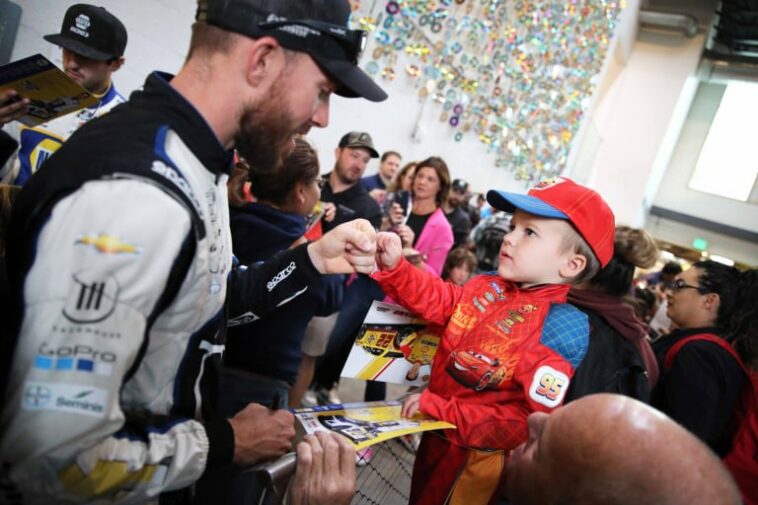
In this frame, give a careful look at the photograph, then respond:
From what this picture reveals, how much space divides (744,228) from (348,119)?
9.45 metres

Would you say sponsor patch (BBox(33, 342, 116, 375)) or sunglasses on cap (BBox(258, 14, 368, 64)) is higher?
sunglasses on cap (BBox(258, 14, 368, 64))

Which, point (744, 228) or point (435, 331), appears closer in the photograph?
point (435, 331)

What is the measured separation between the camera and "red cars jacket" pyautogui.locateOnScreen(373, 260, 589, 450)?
1.26 meters

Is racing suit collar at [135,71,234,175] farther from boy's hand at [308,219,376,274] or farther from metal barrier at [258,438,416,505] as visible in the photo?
metal barrier at [258,438,416,505]

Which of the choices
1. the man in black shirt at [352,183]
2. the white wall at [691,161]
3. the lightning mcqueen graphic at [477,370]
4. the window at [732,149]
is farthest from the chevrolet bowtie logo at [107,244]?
the white wall at [691,161]

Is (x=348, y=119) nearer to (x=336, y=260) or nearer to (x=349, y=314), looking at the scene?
(x=349, y=314)

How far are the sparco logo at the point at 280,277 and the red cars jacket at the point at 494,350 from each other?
0.85 ft

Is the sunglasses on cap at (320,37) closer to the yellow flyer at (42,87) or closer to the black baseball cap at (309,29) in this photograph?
the black baseball cap at (309,29)

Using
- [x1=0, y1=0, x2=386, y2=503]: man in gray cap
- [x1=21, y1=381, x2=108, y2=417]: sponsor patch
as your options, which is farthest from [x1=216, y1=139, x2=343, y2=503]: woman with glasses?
[x1=21, y1=381, x2=108, y2=417]: sponsor patch

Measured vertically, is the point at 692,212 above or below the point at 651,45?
below

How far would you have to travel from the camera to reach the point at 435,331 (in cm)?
152

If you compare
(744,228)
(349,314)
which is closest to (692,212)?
(744,228)

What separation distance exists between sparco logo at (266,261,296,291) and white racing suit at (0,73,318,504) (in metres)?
0.50

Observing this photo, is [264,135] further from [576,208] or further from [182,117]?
[576,208]
